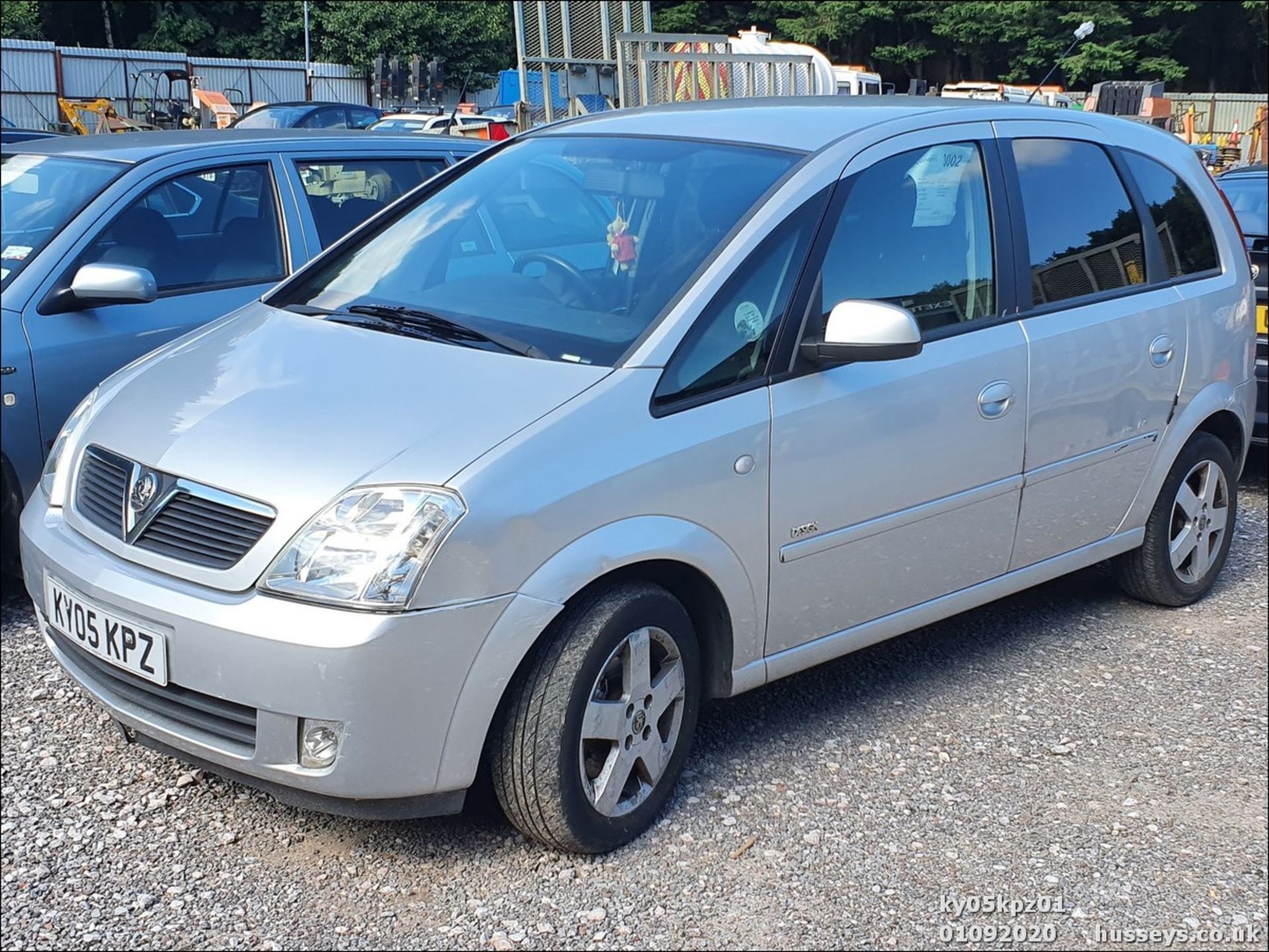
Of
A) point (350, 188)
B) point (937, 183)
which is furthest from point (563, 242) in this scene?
point (350, 188)

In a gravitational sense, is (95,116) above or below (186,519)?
below

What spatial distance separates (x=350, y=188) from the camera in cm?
599

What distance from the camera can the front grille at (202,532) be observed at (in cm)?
300

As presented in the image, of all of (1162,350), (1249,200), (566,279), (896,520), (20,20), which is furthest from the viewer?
(20,20)

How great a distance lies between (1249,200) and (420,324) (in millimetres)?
5672

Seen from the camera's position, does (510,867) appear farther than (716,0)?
No

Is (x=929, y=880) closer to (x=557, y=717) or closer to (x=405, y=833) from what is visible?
(x=557, y=717)

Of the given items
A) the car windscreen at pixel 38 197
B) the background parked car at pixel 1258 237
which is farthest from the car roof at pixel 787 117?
the background parked car at pixel 1258 237

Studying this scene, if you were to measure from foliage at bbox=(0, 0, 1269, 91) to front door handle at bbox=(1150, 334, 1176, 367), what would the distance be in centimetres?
3519

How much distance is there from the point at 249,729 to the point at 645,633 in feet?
3.04

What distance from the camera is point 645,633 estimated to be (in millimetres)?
3303

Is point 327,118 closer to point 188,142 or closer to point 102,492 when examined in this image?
point 188,142

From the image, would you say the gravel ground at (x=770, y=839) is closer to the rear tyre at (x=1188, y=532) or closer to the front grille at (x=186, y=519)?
the rear tyre at (x=1188, y=532)

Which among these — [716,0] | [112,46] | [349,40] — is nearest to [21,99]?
[112,46]
